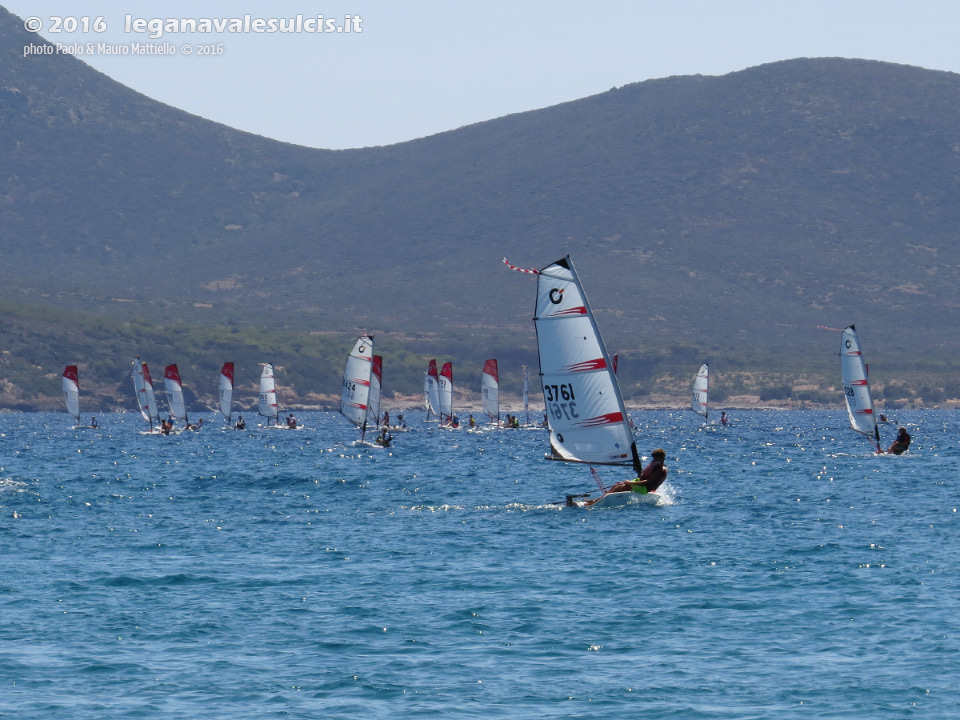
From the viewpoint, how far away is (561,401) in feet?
142

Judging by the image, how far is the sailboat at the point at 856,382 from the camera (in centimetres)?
7562

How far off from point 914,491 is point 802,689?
34570 mm

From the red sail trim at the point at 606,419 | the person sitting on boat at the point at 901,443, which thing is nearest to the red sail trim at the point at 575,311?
the red sail trim at the point at 606,419

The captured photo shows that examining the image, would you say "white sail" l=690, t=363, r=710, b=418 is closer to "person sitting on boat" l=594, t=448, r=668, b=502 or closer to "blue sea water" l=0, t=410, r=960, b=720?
"blue sea water" l=0, t=410, r=960, b=720

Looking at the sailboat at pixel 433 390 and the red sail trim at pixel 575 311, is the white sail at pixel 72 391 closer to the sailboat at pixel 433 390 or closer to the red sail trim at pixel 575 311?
the sailboat at pixel 433 390

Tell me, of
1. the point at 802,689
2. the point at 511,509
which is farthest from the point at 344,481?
the point at 802,689

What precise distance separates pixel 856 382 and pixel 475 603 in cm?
5293

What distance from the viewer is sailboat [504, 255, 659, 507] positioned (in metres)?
41.9

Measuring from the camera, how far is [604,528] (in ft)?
132

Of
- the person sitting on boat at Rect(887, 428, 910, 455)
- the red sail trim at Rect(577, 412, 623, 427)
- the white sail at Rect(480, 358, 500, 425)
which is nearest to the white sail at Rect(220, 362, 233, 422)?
the white sail at Rect(480, 358, 500, 425)

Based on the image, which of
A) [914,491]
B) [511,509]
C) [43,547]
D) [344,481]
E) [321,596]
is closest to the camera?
[321,596]

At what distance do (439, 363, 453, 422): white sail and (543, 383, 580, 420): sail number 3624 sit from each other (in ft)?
282

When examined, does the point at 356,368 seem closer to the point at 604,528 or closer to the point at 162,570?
the point at 604,528

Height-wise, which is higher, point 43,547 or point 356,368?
point 356,368
